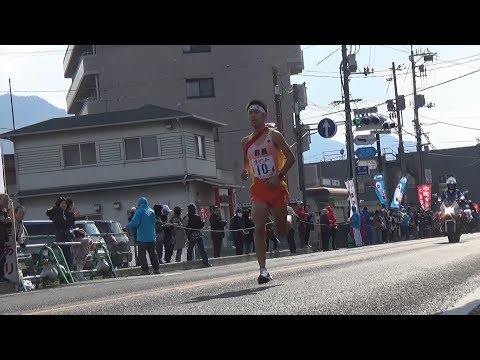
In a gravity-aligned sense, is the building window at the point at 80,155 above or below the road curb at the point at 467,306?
above

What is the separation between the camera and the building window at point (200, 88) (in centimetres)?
6178

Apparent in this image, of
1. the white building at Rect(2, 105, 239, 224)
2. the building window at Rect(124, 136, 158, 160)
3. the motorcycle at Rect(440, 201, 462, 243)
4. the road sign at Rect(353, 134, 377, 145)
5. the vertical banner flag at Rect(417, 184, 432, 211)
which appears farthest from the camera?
the vertical banner flag at Rect(417, 184, 432, 211)

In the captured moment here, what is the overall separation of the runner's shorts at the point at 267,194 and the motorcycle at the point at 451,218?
14.5 meters

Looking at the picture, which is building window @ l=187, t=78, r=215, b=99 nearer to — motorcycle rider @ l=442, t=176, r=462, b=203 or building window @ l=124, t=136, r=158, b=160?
building window @ l=124, t=136, r=158, b=160

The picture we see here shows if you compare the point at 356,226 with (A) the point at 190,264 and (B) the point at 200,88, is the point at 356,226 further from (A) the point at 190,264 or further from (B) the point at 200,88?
(B) the point at 200,88

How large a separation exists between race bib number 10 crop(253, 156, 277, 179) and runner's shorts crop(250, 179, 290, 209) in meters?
0.09

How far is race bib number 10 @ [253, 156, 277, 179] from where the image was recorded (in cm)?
1085

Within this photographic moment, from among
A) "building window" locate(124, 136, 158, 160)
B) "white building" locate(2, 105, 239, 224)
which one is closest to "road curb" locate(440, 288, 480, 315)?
"white building" locate(2, 105, 239, 224)

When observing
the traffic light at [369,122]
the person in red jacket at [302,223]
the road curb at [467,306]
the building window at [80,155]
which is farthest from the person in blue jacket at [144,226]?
the traffic light at [369,122]

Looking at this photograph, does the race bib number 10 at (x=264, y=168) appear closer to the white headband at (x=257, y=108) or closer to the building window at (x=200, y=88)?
the white headband at (x=257, y=108)

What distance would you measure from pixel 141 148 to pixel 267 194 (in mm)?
38322
